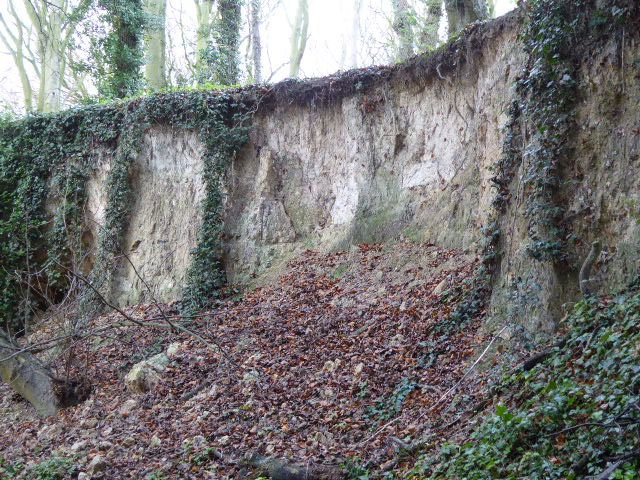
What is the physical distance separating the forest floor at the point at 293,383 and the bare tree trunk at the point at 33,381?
311mm

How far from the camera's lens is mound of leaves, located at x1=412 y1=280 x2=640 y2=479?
14.6 ft

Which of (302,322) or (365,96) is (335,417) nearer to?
(302,322)

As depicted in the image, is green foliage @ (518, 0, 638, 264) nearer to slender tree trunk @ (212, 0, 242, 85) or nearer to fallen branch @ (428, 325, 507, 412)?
fallen branch @ (428, 325, 507, 412)

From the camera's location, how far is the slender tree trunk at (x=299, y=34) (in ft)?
91.8

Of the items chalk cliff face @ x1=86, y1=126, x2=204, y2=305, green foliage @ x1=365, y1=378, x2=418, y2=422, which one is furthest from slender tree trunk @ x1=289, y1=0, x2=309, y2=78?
green foliage @ x1=365, y1=378, x2=418, y2=422

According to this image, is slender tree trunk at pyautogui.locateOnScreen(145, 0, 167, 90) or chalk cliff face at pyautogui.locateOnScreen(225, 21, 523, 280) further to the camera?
slender tree trunk at pyautogui.locateOnScreen(145, 0, 167, 90)

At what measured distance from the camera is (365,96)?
1315 cm

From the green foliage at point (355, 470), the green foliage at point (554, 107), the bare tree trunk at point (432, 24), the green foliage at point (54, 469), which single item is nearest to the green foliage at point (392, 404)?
the green foliage at point (355, 470)

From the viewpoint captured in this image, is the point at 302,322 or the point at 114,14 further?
the point at 114,14

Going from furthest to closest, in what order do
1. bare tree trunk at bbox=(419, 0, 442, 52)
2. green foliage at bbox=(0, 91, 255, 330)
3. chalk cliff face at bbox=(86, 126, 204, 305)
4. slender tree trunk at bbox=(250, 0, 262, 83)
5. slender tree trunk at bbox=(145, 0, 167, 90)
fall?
slender tree trunk at bbox=(250, 0, 262, 83)
slender tree trunk at bbox=(145, 0, 167, 90)
bare tree trunk at bbox=(419, 0, 442, 52)
chalk cliff face at bbox=(86, 126, 204, 305)
green foliage at bbox=(0, 91, 255, 330)

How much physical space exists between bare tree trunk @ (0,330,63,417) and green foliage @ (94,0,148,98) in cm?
1128

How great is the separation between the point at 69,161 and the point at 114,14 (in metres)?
6.10

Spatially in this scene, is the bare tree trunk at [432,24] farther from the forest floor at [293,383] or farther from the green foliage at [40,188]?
the green foliage at [40,188]

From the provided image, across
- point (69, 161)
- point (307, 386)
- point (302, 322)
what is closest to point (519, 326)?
point (307, 386)
